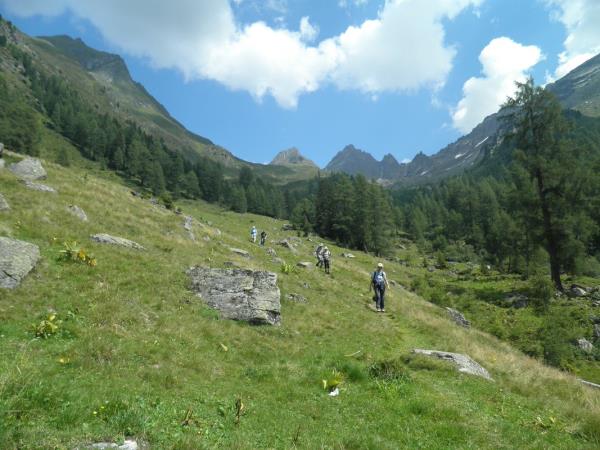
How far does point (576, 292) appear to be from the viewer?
1521 inches

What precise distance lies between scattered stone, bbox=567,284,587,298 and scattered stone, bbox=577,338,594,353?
40.0ft

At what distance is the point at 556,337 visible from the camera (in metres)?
25.5

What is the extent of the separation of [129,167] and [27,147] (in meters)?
38.9

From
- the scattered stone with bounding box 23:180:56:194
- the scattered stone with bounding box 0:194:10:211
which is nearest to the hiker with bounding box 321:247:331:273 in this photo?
the scattered stone with bounding box 23:180:56:194

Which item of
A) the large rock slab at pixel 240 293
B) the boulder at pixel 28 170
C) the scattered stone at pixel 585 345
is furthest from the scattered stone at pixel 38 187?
the scattered stone at pixel 585 345

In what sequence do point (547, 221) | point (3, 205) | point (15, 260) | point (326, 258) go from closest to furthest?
point (15, 260)
point (3, 205)
point (326, 258)
point (547, 221)

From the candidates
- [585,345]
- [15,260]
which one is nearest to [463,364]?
[15,260]

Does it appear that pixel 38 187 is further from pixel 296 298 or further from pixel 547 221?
pixel 547 221

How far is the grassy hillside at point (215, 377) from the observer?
789 centimetres

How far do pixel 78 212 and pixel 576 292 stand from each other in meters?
44.2

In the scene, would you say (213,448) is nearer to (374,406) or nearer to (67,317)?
(374,406)

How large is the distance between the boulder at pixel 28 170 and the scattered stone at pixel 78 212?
20.6ft

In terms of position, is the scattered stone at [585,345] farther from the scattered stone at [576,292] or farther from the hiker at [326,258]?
the hiker at [326,258]

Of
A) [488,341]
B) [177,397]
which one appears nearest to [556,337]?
[488,341]
